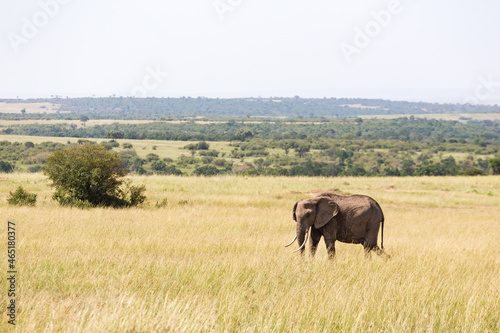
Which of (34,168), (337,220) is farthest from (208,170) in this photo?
(337,220)

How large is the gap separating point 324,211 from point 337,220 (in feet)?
1.38

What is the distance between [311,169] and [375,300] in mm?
61494

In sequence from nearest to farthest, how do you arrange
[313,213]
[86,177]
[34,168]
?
[313,213] → [86,177] → [34,168]

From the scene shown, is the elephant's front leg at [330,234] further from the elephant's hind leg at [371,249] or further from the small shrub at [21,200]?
the small shrub at [21,200]

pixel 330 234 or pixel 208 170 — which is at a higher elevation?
pixel 330 234

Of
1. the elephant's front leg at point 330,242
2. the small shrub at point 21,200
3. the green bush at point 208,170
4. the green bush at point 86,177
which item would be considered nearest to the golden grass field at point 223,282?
the elephant's front leg at point 330,242

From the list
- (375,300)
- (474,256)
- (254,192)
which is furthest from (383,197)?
(375,300)

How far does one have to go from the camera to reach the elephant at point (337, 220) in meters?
9.16

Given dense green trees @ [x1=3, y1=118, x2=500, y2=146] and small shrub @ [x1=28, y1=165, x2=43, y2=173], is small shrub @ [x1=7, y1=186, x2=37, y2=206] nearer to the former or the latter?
small shrub @ [x1=28, y1=165, x2=43, y2=173]

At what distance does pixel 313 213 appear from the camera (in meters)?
9.19

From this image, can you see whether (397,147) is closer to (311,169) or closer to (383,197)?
(311,169)

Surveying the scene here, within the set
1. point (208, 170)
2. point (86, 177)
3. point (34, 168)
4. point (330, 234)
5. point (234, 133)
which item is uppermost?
point (330, 234)

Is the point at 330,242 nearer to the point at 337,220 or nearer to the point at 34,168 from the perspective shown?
the point at 337,220

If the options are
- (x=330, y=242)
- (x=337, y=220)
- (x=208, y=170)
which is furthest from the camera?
A: (x=208, y=170)
